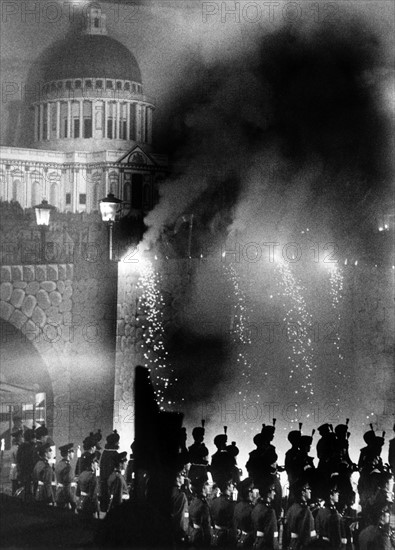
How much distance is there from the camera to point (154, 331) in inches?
457

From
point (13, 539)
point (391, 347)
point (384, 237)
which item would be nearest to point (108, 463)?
point (13, 539)

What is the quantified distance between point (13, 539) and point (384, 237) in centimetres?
878

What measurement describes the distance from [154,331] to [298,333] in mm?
1849

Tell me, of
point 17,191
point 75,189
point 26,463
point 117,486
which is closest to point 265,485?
point 117,486

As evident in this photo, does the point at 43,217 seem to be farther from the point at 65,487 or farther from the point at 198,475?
the point at 198,475

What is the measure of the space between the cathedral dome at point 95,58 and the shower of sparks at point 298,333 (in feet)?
14.1

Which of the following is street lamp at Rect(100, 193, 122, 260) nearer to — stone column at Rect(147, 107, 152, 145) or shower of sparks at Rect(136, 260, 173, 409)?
shower of sparks at Rect(136, 260, 173, 409)

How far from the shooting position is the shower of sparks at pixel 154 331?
11430 millimetres

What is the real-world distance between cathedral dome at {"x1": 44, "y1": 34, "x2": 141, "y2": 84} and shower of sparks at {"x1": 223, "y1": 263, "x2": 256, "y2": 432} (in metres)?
4.17

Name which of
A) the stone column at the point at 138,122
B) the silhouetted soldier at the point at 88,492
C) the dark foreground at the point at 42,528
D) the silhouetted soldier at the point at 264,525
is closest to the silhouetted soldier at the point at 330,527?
the silhouetted soldier at the point at 264,525

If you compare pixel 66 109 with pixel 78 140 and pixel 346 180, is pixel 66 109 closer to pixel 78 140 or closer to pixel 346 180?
pixel 78 140

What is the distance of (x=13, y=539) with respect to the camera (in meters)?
7.26

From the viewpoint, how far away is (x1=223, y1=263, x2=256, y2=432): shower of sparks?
40.4 ft

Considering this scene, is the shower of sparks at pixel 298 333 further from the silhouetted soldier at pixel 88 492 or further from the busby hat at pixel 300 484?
the busby hat at pixel 300 484
